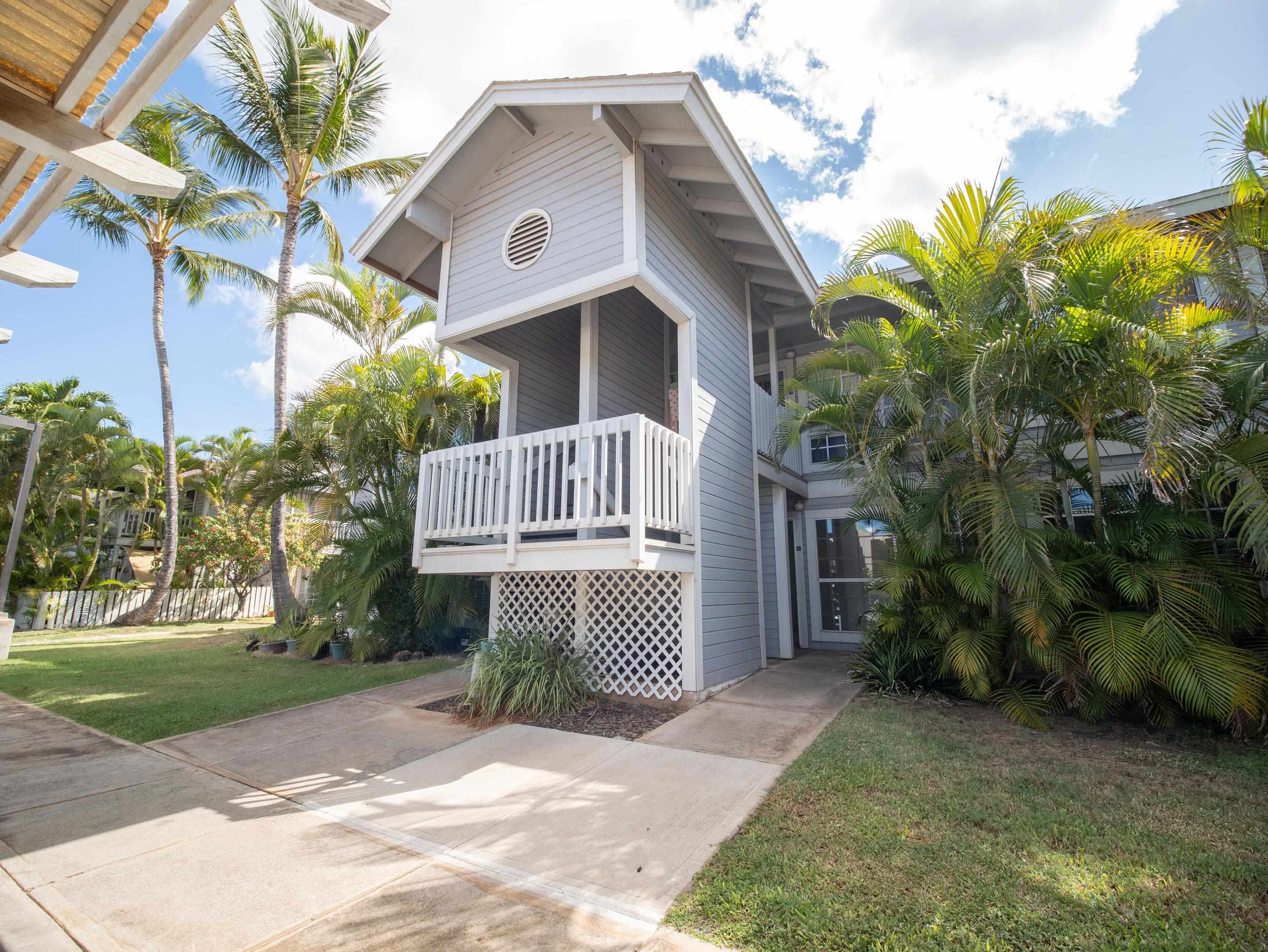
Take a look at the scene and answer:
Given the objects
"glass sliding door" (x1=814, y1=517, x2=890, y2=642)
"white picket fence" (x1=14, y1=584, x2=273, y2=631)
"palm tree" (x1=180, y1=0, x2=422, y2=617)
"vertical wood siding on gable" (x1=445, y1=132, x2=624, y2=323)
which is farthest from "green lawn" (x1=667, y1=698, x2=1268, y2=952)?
"white picket fence" (x1=14, y1=584, x2=273, y2=631)

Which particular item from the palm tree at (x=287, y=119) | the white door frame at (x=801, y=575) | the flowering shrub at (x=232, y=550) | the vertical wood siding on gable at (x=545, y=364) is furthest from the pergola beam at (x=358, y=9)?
the flowering shrub at (x=232, y=550)

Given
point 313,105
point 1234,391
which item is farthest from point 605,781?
point 313,105

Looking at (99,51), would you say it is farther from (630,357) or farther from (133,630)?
(133,630)

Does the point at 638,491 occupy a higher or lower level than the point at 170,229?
lower

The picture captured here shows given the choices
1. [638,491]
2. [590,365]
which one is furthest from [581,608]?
[590,365]

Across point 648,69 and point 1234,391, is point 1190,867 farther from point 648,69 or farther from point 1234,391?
point 648,69

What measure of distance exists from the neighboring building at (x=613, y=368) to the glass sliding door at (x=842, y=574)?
0.14 feet

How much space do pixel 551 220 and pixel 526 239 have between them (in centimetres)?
40

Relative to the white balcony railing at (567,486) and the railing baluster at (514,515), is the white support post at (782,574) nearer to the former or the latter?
the white balcony railing at (567,486)

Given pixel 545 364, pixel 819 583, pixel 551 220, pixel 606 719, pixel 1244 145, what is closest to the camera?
pixel 1244 145

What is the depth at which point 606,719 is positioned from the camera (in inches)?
220

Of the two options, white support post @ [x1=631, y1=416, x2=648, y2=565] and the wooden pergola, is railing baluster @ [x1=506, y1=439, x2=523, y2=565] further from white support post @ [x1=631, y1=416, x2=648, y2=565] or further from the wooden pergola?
the wooden pergola

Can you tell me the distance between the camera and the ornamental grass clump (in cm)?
563

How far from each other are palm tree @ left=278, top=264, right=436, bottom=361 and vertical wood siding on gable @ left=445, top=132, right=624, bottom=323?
3.93 m
